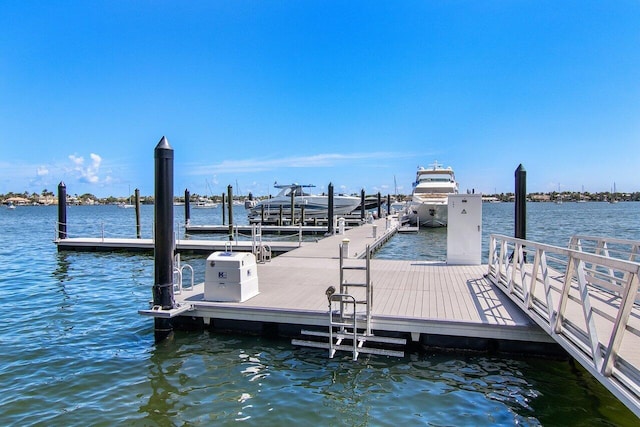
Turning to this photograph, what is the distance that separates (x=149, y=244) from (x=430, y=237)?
16.9m

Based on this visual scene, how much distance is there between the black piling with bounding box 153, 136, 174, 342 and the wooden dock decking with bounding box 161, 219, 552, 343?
532 millimetres

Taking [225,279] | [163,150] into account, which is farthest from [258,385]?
[163,150]

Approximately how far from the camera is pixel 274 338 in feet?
25.2

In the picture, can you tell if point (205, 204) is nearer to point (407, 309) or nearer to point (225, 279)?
point (225, 279)

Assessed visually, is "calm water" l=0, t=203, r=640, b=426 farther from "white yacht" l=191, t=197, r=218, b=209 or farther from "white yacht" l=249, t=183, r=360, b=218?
"white yacht" l=191, t=197, r=218, b=209

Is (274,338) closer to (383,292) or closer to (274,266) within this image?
(383,292)

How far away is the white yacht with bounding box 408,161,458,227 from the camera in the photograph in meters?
35.1

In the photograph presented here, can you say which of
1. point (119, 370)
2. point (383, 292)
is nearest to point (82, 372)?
point (119, 370)

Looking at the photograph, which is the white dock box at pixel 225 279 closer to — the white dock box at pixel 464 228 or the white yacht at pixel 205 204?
the white dock box at pixel 464 228

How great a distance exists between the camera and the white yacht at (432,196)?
35062 millimetres

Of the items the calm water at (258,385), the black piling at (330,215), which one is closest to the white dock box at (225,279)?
the calm water at (258,385)

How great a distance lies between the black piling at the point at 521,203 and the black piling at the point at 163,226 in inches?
322

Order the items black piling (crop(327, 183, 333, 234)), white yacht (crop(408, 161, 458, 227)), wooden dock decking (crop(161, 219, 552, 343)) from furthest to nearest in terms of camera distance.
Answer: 1. white yacht (crop(408, 161, 458, 227))
2. black piling (crop(327, 183, 333, 234))
3. wooden dock decking (crop(161, 219, 552, 343))

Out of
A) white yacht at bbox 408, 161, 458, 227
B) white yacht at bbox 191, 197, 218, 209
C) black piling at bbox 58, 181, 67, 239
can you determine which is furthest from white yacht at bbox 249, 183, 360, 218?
white yacht at bbox 191, 197, 218, 209
